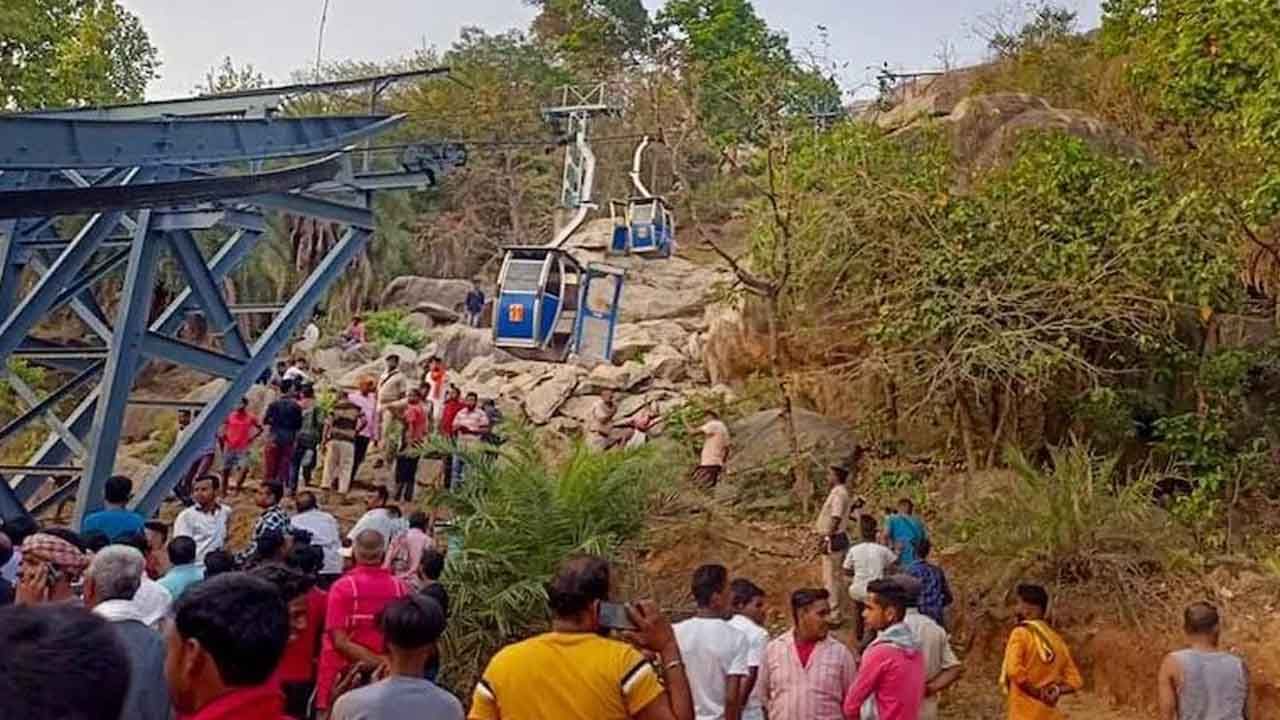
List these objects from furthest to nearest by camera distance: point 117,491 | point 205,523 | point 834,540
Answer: point 834,540
point 205,523
point 117,491

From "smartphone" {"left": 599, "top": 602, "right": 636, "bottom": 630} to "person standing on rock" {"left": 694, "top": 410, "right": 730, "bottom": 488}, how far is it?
12.0 metres

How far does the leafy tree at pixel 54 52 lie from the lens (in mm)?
25031

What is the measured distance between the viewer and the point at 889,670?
19.3 ft

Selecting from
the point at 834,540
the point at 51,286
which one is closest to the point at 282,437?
the point at 51,286

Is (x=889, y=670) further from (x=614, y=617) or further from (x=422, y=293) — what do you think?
(x=422, y=293)

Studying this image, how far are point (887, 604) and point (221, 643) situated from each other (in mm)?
3541

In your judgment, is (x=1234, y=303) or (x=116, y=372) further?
(x=1234, y=303)

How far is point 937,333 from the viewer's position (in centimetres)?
1527

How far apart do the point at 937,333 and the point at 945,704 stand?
16.4 ft

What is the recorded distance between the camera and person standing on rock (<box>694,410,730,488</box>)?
53.5ft

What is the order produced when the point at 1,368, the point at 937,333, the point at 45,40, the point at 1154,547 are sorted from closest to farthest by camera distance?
the point at 1,368, the point at 1154,547, the point at 937,333, the point at 45,40

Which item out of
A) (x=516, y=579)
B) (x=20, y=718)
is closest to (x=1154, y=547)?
(x=516, y=579)

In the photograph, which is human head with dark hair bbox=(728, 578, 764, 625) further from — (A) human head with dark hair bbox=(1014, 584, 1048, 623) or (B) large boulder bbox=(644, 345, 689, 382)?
(B) large boulder bbox=(644, 345, 689, 382)

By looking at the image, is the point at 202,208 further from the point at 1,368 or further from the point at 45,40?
the point at 45,40
